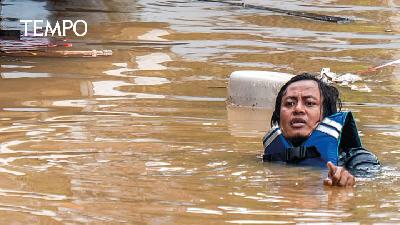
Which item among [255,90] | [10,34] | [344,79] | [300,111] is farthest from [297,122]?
[10,34]

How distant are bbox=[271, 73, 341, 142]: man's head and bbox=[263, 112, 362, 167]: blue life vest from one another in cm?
7

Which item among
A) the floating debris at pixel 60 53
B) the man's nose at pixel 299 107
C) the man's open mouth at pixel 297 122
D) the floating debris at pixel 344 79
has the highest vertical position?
the man's nose at pixel 299 107

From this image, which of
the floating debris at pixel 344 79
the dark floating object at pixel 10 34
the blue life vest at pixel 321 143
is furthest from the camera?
the dark floating object at pixel 10 34

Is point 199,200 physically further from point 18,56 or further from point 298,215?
point 18,56

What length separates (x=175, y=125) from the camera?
8.88m

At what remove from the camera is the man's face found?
22.9 ft

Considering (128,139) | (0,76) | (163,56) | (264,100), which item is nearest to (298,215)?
(128,139)

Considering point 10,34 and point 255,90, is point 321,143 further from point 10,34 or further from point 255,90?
point 10,34

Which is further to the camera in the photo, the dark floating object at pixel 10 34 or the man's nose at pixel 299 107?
the dark floating object at pixel 10 34

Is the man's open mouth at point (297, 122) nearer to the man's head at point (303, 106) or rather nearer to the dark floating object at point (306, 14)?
the man's head at point (303, 106)

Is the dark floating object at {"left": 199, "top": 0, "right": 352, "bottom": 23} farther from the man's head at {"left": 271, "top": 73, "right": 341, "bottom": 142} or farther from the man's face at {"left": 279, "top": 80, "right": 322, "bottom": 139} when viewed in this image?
the man's face at {"left": 279, "top": 80, "right": 322, "bottom": 139}

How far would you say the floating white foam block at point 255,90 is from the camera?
1007cm

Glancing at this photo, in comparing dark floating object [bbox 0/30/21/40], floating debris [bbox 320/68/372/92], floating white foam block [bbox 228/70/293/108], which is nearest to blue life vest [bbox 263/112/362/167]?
floating white foam block [bbox 228/70/293/108]

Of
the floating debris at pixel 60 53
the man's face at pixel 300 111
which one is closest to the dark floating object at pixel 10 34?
the floating debris at pixel 60 53
